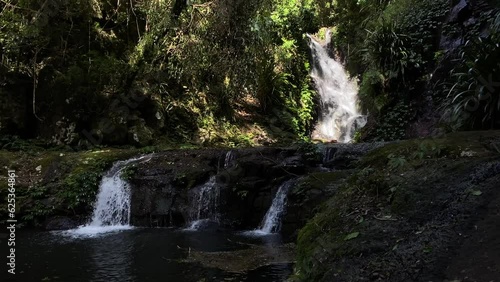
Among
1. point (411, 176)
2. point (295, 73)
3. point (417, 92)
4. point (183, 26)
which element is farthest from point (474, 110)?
point (295, 73)

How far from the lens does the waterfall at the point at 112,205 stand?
29.0 feet

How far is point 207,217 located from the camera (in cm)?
859

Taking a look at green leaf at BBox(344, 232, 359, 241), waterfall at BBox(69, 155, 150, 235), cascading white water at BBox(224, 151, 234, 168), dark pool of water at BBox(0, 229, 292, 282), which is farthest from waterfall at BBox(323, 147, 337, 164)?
green leaf at BBox(344, 232, 359, 241)

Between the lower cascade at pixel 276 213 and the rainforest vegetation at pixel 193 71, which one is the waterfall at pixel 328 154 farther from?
the rainforest vegetation at pixel 193 71

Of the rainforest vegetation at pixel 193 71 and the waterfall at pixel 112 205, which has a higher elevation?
the rainforest vegetation at pixel 193 71

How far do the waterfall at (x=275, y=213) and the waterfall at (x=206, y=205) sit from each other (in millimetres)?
1096

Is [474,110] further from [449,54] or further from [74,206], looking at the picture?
[74,206]

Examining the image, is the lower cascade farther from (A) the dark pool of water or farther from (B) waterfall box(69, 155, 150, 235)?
(B) waterfall box(69, 155, 150, 235)

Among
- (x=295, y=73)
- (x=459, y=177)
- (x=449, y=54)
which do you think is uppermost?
(x=295, y=73)

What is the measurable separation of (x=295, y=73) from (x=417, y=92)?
277 inches

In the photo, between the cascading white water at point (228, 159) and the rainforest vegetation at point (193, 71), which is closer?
the rainforest vegetation at point (193, 71)

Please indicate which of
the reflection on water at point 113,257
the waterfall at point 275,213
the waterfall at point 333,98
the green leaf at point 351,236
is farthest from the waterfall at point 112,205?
the waterfall at point 333,98

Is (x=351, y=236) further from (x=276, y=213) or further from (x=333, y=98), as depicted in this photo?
(x=333, y=98)

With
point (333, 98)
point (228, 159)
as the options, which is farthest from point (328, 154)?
point (333, 98)
